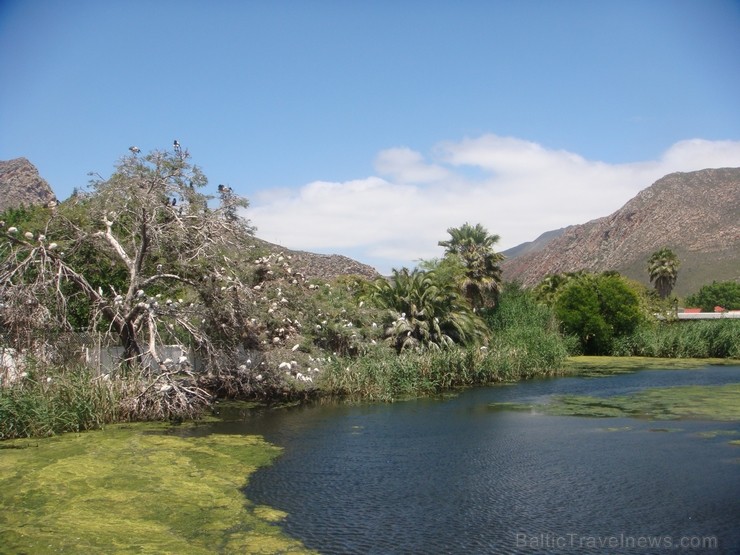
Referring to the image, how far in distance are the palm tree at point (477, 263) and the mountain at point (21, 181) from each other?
4929cm

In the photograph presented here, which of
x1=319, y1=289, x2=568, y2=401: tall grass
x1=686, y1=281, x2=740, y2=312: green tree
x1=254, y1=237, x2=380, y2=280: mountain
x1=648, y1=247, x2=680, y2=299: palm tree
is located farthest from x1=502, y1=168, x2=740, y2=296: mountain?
x1=319, y1=289, x2=568, y2=401: tall grass

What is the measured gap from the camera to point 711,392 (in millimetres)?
23375

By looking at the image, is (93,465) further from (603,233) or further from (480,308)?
(603,233)

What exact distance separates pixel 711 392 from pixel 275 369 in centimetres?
1528

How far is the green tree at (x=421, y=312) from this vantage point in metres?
27.7

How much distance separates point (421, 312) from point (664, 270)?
161ft

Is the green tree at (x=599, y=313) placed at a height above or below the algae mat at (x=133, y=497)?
above

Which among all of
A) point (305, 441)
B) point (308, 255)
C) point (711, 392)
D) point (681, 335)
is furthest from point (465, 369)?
point (308, 255)

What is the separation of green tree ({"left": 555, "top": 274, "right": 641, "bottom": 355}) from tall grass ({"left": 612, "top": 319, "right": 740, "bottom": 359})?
1.06 meters

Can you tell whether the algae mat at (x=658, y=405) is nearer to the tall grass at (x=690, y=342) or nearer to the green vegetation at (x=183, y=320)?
the green vegetation at (x=183, y=320)

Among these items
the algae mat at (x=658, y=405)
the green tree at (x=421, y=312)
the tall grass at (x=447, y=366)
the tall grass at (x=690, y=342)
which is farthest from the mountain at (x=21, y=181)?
the algae mat at (x=658, y=405)

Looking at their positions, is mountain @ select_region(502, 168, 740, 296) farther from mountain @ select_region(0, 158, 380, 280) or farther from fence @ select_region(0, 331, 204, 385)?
fence @ select_region(0, 331, 204, 385)

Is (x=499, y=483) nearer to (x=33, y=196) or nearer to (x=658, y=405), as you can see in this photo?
(x=658, y=405)

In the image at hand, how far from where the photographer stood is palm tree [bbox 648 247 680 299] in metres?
68.5
